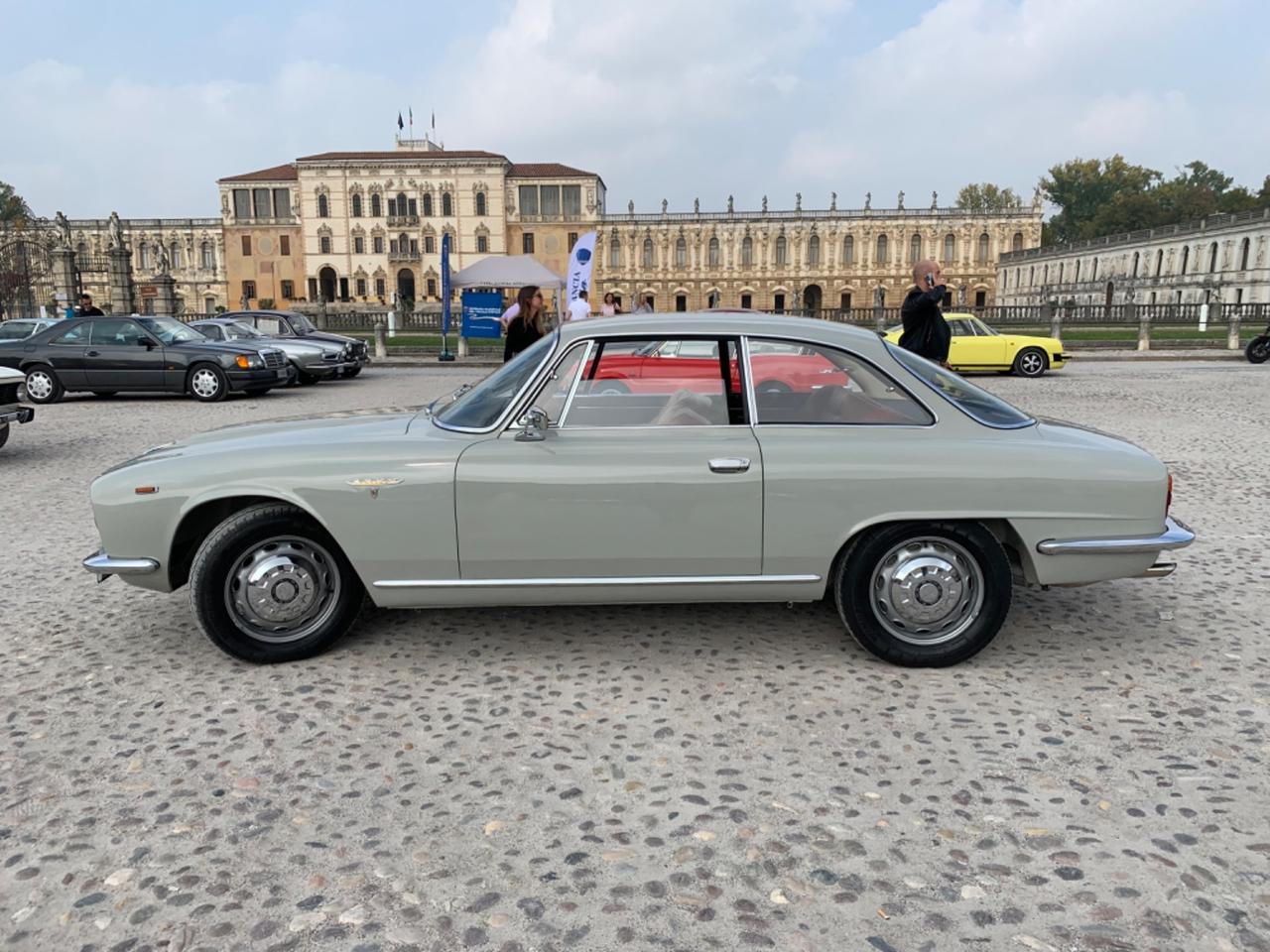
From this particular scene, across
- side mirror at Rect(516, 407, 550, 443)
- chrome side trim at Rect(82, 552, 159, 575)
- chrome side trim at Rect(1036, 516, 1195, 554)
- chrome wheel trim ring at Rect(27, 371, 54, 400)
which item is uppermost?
side mirror at Rect(516, 407, 550, 443)

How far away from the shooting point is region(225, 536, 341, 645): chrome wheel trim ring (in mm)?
3846

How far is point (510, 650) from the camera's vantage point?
411cm

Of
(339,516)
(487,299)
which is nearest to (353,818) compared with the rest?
(339,516)

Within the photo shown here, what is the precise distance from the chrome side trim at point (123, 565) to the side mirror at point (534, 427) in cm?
166

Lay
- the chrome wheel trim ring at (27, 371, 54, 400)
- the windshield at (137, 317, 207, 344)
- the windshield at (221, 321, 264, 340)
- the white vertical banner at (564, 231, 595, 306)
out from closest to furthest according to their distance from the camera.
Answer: the chrome wheel trim ring at (27, 371, 54, 400)
the windshield at (137, 317, 207, 344)
the windshield at (221, 321, 264, 340)
the white vertical banner at (564, 231, 595, 306)

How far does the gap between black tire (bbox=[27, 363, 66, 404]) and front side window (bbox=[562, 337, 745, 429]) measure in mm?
14255

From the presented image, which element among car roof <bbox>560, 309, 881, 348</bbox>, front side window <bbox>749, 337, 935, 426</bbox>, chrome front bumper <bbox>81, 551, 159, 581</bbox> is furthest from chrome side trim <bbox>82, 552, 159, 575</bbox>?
front side window <bbox>749, 337, 935, 426</bbox>

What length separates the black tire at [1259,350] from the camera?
75.0 feet

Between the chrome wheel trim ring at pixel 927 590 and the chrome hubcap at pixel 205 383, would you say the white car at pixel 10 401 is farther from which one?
the chrome wheel trim ring at pixel 927 590

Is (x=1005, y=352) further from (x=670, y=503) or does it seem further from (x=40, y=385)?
(x=670, y=503)

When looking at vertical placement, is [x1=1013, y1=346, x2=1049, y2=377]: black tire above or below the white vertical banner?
below

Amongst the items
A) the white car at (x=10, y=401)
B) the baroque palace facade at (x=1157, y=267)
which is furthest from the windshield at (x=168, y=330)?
the baroque palace facade at (x=1157, y=267)

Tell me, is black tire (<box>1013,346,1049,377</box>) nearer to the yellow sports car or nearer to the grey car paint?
the yellow sports car

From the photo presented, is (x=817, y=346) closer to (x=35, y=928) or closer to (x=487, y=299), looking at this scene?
(x=35, y=928)
